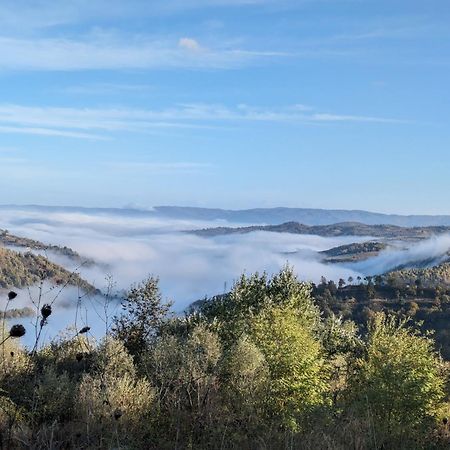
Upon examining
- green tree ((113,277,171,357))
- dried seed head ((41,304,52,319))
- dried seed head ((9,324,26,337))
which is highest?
dried seed head ((41,304,52,319))

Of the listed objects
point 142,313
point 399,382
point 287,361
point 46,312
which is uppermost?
point 46,312

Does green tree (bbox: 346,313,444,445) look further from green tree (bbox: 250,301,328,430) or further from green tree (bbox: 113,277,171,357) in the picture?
green tree (bbox: 113,277,171,357)

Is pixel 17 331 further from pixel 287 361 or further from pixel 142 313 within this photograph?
pixel 142 313

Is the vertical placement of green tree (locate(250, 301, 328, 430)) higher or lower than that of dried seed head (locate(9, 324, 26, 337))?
lower

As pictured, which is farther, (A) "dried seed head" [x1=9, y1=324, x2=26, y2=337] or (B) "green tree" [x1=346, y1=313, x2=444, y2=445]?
(B) "green tree" [x1=346, y1=313, x2=444, y2=445]

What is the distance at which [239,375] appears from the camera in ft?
122

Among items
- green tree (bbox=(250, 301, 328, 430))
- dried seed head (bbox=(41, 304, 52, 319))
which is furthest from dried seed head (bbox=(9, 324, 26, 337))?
green tree (bbox=(250, 301, 328, 430))

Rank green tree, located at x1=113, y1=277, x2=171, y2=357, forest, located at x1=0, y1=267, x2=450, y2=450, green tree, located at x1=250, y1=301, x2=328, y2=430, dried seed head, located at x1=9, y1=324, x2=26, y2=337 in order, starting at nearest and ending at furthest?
dried seed head, located at x1=9, y1=324, x2=26, y2=337
forest, located at x1=0, y1=267, x2=450, y2=450
green tree, located at x1=250, y1=301, x2=328, y2=430
green tree, located at x1=113, y1=277, x2=171, y2=357

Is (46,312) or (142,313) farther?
(142,313)

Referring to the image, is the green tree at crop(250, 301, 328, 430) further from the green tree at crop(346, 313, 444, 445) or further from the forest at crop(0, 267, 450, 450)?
the green tree at crop(346, 313, 444, 445)

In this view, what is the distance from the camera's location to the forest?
2298cm

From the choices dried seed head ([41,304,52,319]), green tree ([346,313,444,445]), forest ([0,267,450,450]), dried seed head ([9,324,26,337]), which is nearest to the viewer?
Answer: dried seed head ([9,324,26,337])

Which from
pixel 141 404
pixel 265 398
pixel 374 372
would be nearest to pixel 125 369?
pixel 141 404

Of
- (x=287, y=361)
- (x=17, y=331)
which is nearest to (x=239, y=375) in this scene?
(x=287, y=361)
